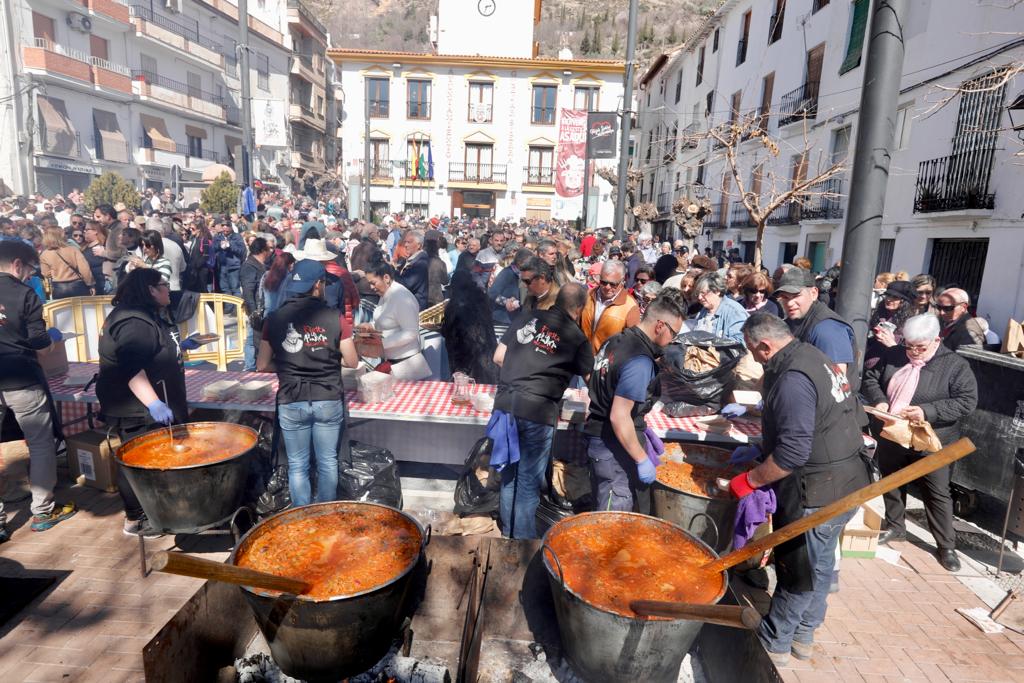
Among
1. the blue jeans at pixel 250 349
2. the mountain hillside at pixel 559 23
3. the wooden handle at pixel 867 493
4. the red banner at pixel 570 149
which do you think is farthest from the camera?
the mountain hillside at pixel 559 23

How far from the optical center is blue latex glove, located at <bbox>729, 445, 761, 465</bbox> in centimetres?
441

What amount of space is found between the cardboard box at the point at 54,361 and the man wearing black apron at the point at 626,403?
5045 millimetres

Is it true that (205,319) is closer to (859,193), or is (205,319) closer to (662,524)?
(662,524)

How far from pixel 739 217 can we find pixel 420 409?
2313 cm

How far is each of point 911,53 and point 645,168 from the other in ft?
98.3

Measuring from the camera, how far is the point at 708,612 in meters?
2.32

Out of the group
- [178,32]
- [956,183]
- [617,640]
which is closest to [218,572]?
[617,640]

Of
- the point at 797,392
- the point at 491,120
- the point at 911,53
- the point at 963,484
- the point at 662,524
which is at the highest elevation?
the point at 491,120

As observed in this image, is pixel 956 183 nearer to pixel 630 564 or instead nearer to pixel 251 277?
pixel 630 564

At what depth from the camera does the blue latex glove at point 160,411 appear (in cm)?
A: 432

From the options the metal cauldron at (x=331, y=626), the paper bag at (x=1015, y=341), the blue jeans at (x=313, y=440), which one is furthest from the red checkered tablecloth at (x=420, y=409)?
the paper bag at (x=1015, y=341)

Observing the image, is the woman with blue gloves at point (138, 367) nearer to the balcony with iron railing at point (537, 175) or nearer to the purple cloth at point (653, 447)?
the purple cloth at point (653, 447)

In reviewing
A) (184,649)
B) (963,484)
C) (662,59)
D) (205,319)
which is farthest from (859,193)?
(662,59)

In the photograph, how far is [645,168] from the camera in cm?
4319
